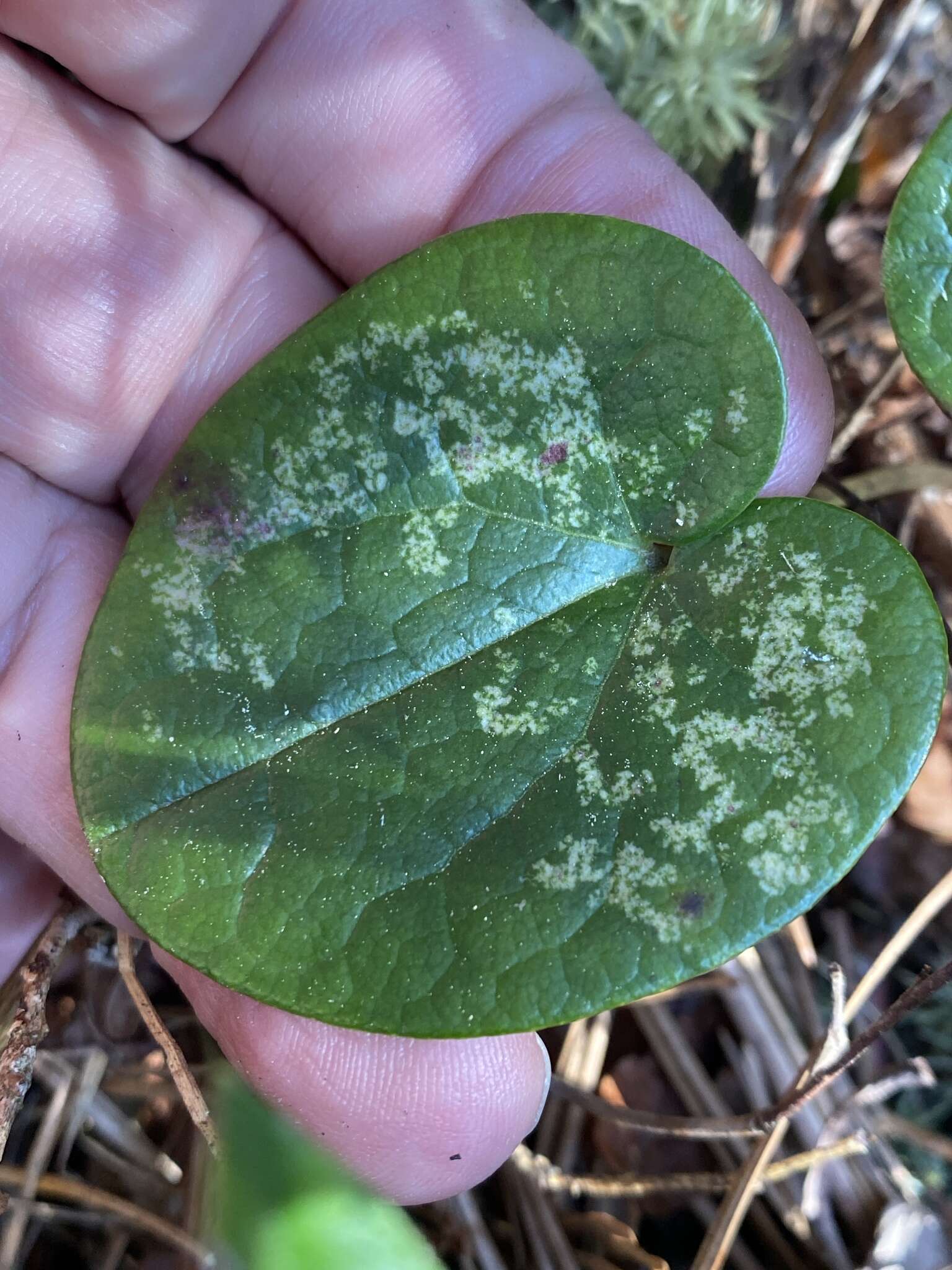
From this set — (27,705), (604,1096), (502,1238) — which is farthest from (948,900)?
(27,705)

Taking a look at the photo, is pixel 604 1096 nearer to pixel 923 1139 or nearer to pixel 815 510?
pixel 923 1139

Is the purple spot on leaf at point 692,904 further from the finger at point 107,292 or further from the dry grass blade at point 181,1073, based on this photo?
the finger at point 107,292

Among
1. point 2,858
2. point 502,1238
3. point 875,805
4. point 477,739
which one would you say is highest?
point 875,805

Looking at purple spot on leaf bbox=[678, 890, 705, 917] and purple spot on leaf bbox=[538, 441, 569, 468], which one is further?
purple spot on leaf bbox=[538, 441, 569, 468]

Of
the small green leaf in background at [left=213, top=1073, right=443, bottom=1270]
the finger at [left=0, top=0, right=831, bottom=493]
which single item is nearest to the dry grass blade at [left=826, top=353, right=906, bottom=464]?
the finger at [left=0, top=0, right=831, bottom=493]

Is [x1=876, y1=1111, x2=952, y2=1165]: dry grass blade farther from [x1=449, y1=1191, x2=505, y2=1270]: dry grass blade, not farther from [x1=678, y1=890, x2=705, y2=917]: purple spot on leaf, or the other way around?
[x1=678, y1=890, x2=705, y2=917]: purple spot on leaf

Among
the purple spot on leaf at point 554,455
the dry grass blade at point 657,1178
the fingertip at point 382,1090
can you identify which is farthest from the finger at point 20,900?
the purple spot on leaf at point 554,455

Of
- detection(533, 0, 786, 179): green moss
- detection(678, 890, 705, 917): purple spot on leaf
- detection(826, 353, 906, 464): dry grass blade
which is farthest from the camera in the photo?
detection(533, 0, 786, 179): green moss
